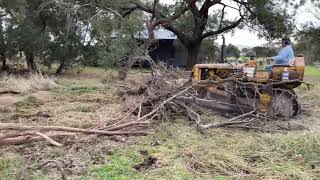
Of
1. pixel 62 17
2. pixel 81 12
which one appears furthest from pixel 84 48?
pixel 81 12

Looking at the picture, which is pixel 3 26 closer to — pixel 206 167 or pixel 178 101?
pixel 178 101

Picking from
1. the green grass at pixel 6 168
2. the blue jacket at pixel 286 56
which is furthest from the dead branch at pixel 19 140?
the blue jacket at pixel 286 56

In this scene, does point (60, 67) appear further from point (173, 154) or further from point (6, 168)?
point (6, 168)

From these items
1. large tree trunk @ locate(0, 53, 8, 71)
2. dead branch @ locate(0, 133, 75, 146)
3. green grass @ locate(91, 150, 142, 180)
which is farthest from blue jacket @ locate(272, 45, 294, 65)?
large tree trunk @ locate(0, 53, 8, 71)

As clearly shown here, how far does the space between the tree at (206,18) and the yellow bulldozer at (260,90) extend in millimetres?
10746

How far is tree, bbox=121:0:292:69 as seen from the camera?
70.1ft

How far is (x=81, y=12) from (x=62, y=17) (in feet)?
7.08

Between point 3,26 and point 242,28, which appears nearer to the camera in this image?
point 3,26

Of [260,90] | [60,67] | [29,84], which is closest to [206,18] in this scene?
[60,67]

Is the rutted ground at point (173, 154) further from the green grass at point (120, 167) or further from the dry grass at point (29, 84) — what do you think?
the dry grass at point (29, 84)

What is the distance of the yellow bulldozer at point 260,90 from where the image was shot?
28.8 feet

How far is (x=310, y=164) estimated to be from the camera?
5.61m

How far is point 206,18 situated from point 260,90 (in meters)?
14.3

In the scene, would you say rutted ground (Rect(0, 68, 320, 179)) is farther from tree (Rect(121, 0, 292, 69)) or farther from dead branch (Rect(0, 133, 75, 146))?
tree (Rect(121, 0, 292, 69))
